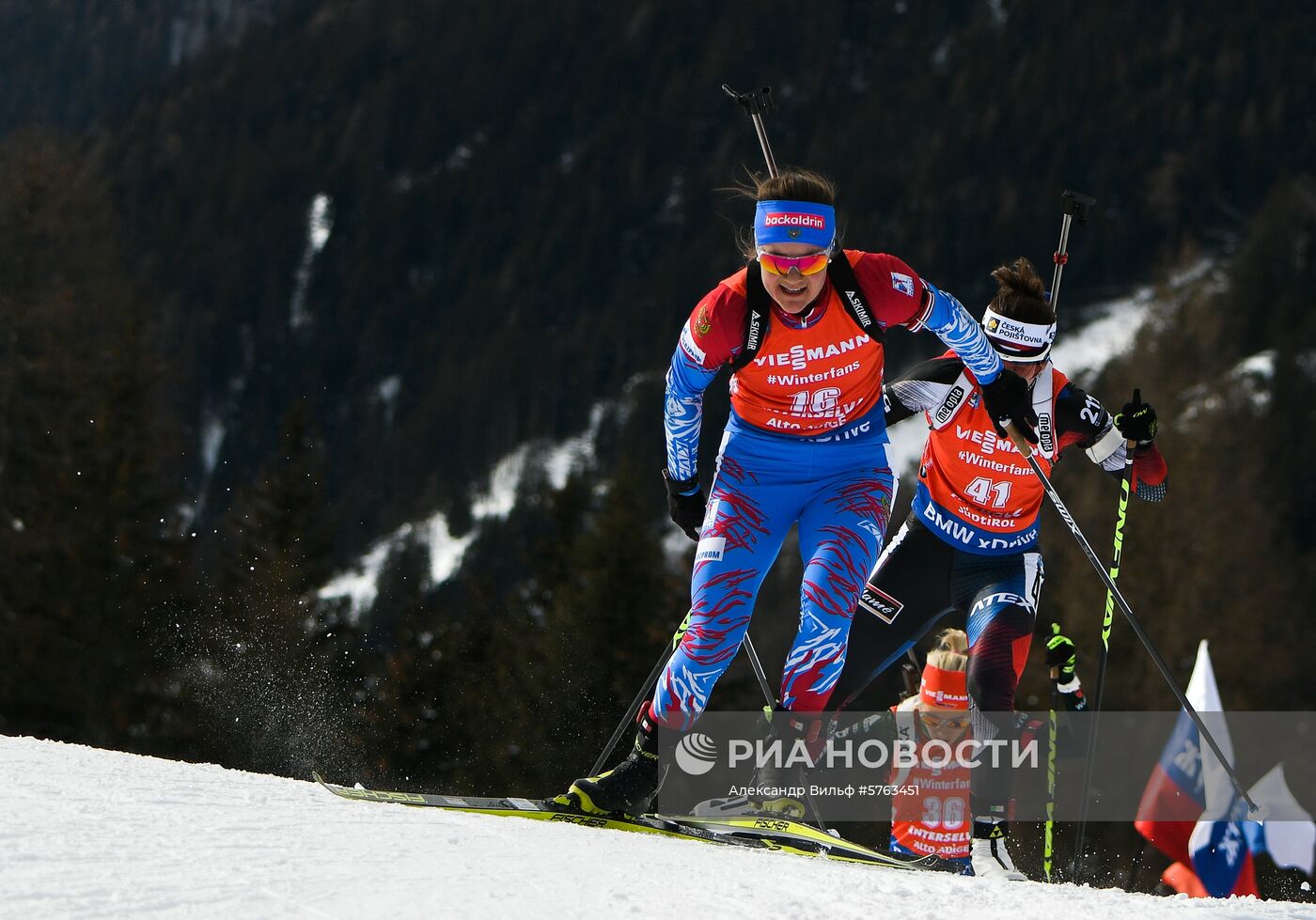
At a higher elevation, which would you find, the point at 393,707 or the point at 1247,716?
the point at 1247,716

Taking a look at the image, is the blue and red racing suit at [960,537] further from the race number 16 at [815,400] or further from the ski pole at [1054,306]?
the race number 16 at [815,400]

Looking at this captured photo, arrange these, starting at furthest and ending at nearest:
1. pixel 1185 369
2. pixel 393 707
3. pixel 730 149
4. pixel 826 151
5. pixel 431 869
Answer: pixel 730 149, pixel 826 151, pixel 1185 369, pixel 393 707, pixel 431 869

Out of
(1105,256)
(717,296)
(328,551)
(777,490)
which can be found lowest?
(777,490)

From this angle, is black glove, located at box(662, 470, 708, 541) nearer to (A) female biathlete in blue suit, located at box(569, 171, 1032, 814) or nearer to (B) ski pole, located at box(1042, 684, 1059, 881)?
(A) female biathlete in blue suit, located at box(569, 171, 1032, 814)

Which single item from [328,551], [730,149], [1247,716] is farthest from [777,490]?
[730,149]

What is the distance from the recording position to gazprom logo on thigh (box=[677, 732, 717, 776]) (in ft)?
16.3

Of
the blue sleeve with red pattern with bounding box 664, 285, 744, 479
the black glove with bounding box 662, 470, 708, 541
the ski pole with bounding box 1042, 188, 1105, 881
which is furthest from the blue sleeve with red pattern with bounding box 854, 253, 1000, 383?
the ski pole with bounding box 1042, 188, 1105, 881

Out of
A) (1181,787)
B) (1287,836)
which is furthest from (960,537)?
(1287,836)

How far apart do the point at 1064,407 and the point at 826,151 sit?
113 m

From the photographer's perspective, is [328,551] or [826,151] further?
[826,151]

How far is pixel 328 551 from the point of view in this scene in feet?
96.5

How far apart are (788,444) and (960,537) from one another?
53.5 inches

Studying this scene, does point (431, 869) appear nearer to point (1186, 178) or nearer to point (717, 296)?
point (717, 296)

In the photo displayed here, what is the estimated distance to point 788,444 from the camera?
500cm
